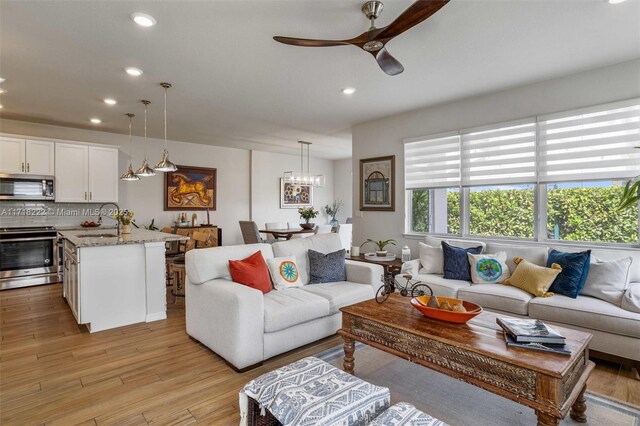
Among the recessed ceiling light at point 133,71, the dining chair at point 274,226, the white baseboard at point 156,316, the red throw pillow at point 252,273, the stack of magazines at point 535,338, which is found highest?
the recessed ceiling light at point 133,71

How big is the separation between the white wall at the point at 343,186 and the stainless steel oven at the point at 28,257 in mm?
6868

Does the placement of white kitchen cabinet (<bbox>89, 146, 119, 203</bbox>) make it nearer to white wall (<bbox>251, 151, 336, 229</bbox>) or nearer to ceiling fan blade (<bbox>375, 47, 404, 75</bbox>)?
white wall (<bbox>251, 151, 336, 229</bbox>)

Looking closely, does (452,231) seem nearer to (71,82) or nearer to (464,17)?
(464,17)

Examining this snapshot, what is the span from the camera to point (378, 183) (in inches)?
212

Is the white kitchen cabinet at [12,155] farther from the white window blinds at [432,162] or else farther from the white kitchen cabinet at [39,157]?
the white window blinds at [432,162]

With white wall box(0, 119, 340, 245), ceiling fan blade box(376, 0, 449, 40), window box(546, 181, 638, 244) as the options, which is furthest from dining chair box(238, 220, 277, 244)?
ceiling fan blade box(376, 0, 449, 40)

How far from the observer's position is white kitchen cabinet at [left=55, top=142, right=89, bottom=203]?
5492 mm

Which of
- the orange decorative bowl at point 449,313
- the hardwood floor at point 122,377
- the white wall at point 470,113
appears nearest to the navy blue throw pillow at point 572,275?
the hardwood floor at point 122,377

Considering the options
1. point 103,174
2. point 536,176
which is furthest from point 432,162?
point 103,174

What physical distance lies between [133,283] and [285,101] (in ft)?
9.61

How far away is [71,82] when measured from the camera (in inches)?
150

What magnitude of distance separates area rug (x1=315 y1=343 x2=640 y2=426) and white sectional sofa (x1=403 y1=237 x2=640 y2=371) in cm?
56

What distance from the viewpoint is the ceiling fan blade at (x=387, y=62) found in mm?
2449

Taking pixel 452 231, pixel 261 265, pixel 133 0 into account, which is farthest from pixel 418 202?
pixel 133 0
